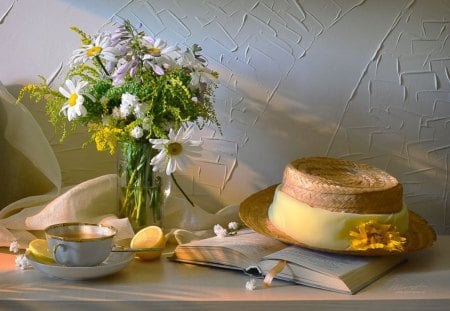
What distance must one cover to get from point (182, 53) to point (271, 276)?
0.35m

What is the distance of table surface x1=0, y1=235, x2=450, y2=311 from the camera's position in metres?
0.84

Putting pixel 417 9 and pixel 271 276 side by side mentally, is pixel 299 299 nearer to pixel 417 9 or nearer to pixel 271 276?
pixel 271 276

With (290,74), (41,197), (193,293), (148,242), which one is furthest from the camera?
(290,74)

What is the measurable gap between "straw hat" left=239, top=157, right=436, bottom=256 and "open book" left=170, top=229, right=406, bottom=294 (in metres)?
0.02

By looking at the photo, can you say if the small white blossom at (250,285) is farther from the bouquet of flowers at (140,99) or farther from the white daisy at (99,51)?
the white daisy at (99,51)

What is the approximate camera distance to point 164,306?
0.85m

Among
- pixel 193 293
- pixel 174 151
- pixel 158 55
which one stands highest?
pixel 158 55

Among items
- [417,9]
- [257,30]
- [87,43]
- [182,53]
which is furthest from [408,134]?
[87,43]

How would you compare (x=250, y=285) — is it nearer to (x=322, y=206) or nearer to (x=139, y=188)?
(x=322, y=206)

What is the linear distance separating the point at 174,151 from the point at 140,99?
9 cm

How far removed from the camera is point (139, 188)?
1.08 metres

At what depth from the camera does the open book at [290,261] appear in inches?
35.7

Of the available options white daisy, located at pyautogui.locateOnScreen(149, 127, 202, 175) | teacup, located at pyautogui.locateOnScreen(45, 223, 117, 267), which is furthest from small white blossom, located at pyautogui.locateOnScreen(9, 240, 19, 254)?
white daisy, located at pyautogui.locateOnScreen(149, 127, 202, 175)

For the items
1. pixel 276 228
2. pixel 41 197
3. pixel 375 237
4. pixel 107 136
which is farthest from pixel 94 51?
pixel 375 237
